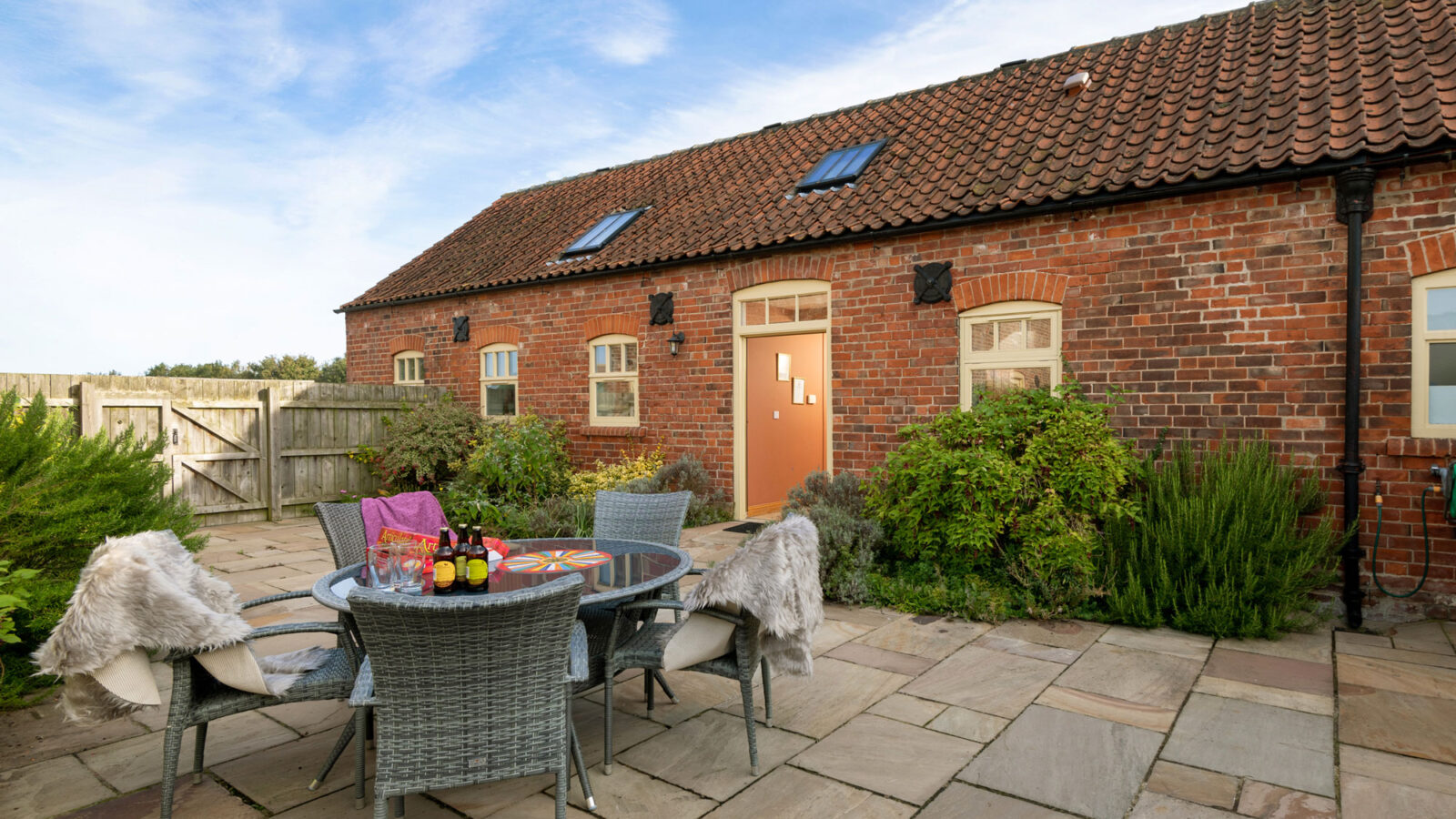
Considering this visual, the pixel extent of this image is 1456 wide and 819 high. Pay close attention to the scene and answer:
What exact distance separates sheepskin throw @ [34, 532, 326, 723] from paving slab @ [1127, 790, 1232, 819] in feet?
10.0

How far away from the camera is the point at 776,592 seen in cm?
274

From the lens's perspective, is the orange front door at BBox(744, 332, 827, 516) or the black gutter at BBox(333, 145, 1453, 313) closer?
the black gutter at BBox(333, 145, 1453, 313)

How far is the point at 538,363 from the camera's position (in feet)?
33.0

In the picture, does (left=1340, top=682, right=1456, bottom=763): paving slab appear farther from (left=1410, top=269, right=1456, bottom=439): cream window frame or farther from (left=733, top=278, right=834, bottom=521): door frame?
(left=733, top=278, right=834, bottom=521): door frame

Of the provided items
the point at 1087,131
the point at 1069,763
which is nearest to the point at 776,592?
the point at 1069,763

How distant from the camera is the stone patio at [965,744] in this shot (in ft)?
8.59

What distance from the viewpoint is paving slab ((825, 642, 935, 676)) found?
4027mm

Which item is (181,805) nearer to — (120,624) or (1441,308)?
(120,624)

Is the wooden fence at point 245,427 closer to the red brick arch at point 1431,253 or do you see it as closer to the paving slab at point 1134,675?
the paving slab at point 1134,675

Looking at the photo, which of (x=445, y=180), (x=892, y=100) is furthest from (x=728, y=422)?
(x=445, y=180)

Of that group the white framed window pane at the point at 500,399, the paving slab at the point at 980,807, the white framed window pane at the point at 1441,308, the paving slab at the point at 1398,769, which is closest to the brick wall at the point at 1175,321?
the white framed window pane at the point at 1441,308

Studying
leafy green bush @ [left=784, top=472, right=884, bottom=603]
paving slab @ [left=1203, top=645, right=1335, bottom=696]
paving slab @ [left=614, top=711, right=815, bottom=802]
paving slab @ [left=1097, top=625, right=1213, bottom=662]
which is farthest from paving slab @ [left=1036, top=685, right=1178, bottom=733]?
leafy green bush @ [left=784, top=472, right=884, bottom=603]

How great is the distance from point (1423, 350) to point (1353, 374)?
41 cm

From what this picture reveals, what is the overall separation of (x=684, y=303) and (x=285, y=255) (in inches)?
321
